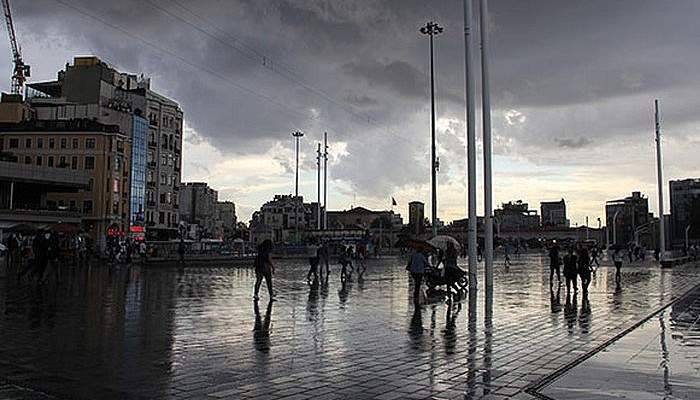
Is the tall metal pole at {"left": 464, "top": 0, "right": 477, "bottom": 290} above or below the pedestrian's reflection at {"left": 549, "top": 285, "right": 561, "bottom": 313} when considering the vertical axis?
above

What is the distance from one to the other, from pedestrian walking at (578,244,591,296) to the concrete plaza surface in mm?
3078

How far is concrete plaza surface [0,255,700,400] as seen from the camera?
25.4 ft

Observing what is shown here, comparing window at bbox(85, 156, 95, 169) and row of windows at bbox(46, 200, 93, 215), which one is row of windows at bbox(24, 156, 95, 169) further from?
row of windows at bbox(46, 200, 93, 215)

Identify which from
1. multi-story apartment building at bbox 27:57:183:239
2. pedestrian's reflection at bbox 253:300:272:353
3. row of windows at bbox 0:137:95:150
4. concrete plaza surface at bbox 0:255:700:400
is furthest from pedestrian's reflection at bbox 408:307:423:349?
row of windows at bbox 0:137:95:150

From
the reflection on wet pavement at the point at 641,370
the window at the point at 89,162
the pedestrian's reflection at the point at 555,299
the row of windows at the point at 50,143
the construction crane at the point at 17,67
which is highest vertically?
the construction crane at the point at 17,67

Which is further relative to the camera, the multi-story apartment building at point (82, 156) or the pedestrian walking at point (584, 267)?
the multi-story apartment building at point (82, 156)

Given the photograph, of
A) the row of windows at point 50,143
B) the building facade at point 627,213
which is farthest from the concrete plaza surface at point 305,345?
the building facade at point 627,213

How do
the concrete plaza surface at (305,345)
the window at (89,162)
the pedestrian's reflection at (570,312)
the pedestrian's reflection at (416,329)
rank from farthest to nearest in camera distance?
1. the window at (89,162)
2. the pedestrian's reflection at (570,312)
3. the pedestrian's reflection at (416,329)
4. the concrete plaza surface at (305,345)

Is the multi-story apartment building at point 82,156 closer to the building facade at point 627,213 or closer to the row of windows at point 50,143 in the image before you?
the row of windows at point 50,143

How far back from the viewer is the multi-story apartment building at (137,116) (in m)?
89.3

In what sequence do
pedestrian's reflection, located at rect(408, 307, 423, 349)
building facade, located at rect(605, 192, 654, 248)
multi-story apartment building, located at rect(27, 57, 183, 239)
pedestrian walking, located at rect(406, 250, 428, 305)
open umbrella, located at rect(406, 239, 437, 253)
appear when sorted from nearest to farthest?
pedestrian's reflection, located at rect(408, 307, 423, 349)
pedestrian walking, located at rect(406, 250, 428, 305)
open umbrella, located at rect(406, 239, 437, 253)
multi-story apartment building, located at rect(27, 57, 183, 239)
building facade, located at rect(605, 192, 654, 248)

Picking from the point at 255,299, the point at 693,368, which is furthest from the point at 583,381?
the point at 255,299

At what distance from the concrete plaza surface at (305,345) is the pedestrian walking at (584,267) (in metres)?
3.08

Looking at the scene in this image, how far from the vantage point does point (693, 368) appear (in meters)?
8.98
